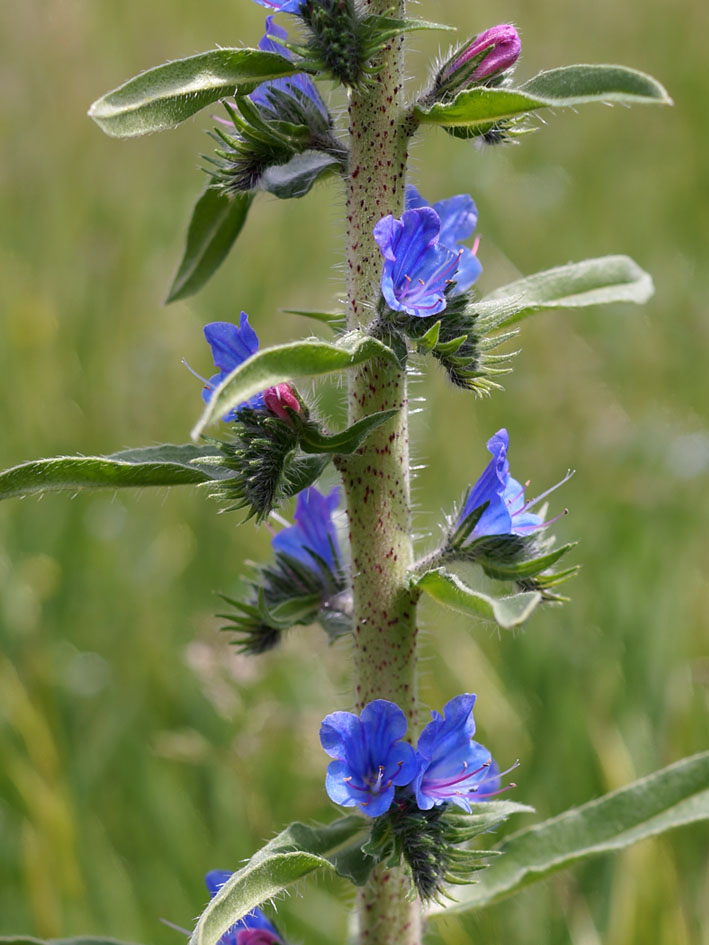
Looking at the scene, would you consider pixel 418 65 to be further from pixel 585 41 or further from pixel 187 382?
pixel 187 382

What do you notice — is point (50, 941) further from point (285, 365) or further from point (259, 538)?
point (259, 538)

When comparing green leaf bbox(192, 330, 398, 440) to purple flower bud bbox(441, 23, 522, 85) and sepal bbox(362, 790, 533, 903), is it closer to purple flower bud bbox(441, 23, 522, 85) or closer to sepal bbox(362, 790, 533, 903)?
purple flower bud bbox(441, 23, 522, 85)

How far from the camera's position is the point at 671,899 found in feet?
8.94

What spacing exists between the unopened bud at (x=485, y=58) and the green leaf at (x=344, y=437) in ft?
1.94

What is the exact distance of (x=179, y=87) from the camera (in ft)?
5.47

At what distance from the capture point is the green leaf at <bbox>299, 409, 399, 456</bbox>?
176cm

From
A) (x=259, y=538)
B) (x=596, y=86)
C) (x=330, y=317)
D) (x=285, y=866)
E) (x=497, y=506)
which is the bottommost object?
(x=285, y=866)

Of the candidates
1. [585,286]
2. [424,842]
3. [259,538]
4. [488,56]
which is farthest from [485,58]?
[259,538]

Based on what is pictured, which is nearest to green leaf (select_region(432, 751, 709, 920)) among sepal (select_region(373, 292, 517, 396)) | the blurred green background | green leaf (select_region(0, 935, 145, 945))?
the blurred green background

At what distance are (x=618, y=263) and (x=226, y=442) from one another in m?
0.87

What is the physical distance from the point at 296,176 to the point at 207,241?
0.99ft

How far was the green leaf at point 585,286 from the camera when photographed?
6.75 feet

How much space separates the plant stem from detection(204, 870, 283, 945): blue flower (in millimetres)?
176

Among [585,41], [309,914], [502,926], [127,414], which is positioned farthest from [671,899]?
[585,41]
